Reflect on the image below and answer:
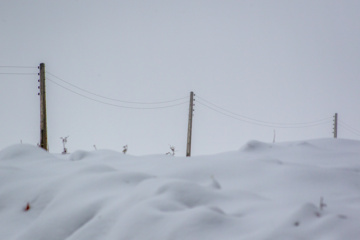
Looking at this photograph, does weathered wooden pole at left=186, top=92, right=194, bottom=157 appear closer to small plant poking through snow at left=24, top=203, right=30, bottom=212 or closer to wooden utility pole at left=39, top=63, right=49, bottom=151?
wooden utility pole at left=39, top=63, right=49, bottom=151

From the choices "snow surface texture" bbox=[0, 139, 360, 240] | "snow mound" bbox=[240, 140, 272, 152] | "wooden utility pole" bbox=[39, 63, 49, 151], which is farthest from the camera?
"wooden utility pole" bbox=[39, 63, 49, 151]

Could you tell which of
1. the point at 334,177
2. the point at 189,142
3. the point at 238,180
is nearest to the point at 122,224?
the point at 238,180

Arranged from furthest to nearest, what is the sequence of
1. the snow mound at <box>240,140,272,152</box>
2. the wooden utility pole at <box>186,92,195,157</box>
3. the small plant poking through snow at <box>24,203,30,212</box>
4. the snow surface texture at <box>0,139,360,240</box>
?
the wooden utility pole at <box>186,92,195,157</box> → the snow mound at <box>240,140,272,152</box> → the small plant poking through snow at <box>24,203,30,212</box> → the snow surface texture at <box>0,139,360,240</box>

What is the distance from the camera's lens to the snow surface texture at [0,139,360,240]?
1518mm

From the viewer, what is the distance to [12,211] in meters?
2.24

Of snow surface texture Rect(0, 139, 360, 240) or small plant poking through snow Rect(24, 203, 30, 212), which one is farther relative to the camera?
small plant poking through snow Rect(24, 203, 30, 212)

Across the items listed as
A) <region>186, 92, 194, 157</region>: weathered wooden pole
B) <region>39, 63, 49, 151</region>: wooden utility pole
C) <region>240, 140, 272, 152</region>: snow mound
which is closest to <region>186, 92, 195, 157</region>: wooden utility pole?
<region>186, 92, 194, 157</region>: weathered wooden pole

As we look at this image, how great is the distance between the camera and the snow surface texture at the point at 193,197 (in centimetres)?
152

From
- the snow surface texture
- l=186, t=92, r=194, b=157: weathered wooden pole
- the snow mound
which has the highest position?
the snow mound

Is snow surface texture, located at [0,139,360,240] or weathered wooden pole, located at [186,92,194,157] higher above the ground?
snow surface texture, located at [0,139,360,240]

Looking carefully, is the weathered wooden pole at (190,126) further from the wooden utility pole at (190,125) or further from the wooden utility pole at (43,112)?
the wooden utility pole at (43,112)

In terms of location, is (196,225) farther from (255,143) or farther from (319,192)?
(255,143)

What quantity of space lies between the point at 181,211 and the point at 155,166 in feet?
3.12

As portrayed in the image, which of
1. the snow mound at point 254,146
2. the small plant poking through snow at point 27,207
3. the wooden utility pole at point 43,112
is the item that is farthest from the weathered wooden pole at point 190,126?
the small plant poking through snow at point 27,207
